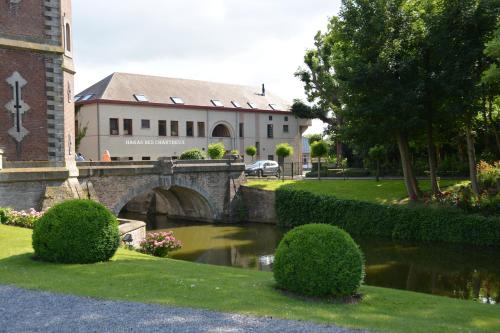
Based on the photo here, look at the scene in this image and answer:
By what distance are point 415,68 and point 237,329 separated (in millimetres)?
19830

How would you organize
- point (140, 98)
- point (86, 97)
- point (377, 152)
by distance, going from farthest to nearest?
point (140, 98) < point (86, 97) < point (377, 152)

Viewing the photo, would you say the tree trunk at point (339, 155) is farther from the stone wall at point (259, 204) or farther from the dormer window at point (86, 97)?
the dormer window at point (86, 97)

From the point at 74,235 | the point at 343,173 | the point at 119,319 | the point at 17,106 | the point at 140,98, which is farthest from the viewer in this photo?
the point at 140,98

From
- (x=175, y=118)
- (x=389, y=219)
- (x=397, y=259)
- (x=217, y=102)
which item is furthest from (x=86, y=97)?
(x=397, y=259)

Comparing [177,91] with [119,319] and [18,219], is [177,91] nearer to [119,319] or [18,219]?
[18,219]

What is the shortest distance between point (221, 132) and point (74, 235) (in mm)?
40711

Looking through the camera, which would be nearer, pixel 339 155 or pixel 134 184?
pixel 134 184

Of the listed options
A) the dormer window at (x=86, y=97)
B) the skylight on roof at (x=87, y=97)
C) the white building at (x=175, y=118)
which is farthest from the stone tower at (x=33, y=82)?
the skylight on roof at (x=87, y=97)

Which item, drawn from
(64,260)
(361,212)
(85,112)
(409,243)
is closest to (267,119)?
(85,112)

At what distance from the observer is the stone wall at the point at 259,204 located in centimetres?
3158

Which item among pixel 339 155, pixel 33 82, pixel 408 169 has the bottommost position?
pixel 408 169

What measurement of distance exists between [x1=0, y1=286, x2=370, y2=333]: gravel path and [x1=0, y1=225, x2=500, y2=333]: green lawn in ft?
1.27

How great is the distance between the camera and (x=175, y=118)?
4650cm

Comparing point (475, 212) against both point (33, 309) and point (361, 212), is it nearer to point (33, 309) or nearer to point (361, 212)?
point (361, 212)
